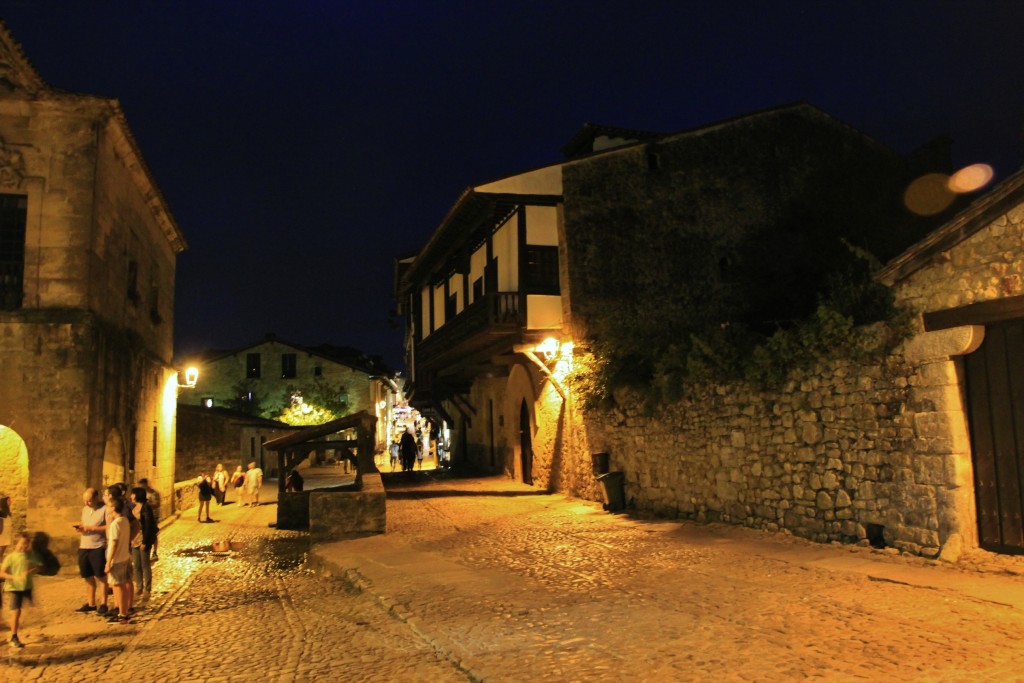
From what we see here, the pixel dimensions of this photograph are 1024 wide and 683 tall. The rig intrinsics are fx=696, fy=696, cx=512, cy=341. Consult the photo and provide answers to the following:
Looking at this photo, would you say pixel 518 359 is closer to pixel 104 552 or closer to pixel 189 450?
pixel 104 552

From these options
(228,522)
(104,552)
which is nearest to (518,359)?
(228,522)

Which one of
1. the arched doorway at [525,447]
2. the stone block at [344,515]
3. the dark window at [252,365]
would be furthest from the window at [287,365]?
the stone block at [344,515]

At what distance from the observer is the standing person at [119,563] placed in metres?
7.64

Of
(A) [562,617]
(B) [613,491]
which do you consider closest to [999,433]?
(A) [562,617]

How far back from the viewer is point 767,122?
1767 cm

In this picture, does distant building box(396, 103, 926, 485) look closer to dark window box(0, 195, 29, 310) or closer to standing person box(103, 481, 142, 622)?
dark window box(0, 195, 29, 310)

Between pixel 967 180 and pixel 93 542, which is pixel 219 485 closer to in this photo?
pixel 93 542

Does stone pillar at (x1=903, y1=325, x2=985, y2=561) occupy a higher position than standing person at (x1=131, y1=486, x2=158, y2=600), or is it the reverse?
stone pillar at (x1=903, y1=325, x2=985, y2=561)

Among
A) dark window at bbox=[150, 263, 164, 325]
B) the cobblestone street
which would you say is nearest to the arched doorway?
the cobblestone street

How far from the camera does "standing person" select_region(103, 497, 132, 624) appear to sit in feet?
25.1

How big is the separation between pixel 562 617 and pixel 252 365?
158ft

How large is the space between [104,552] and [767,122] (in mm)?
16797

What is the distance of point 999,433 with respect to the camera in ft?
23.1

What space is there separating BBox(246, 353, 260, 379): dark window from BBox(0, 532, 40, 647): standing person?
45.2m
